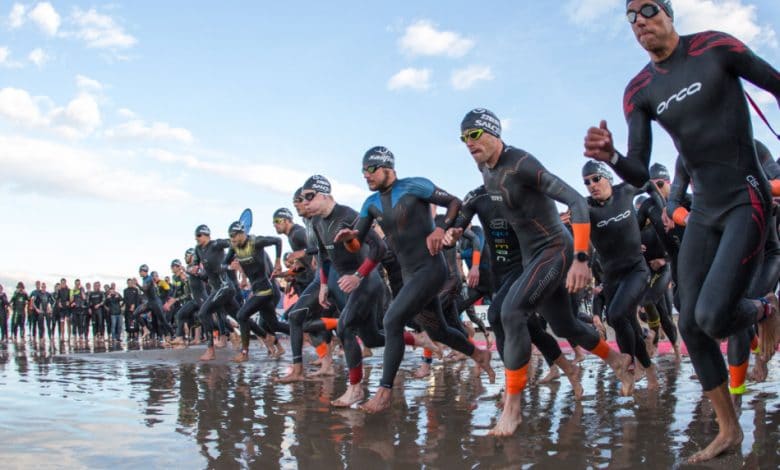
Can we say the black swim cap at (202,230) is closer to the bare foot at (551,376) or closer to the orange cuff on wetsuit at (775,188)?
the bare foot at (551,376)

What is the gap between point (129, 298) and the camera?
23.7 metres

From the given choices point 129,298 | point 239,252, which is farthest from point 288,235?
point 129,298

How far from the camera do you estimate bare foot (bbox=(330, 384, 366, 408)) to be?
5.46 m

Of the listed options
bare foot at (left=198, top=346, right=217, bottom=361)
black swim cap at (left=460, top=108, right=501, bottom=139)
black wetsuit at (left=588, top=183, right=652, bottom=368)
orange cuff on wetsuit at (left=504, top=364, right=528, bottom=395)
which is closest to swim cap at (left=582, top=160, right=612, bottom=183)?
black wetsuit at (left=588, top=183, right=652, bottom=368)

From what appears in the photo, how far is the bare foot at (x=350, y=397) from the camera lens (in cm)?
546

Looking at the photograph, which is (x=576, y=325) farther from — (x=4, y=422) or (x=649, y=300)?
(x=4, y=422)

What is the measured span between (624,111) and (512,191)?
1119mm

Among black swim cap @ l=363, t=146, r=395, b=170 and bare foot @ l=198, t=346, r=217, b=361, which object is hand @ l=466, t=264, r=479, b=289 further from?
bare foot @ l=198, t=346, r=217, b=361

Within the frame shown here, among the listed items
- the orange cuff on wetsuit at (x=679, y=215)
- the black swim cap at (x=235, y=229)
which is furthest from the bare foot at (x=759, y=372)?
the black swim cap at (x=235, y=229)

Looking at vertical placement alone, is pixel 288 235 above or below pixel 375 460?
above

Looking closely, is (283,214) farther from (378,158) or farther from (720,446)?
(720,446)

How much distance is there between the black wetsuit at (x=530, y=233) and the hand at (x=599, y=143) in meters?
A: 1.18

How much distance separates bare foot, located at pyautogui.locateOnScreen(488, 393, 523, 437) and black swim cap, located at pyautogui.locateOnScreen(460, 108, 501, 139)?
Answer: 1.83 meters

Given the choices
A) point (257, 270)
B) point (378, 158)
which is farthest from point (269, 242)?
point (378, 158)
